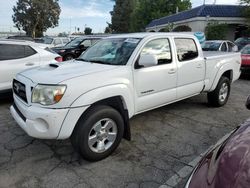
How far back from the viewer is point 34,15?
4791 cm

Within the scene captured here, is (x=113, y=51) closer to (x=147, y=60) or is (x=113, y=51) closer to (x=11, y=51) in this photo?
(x=147, y=60)

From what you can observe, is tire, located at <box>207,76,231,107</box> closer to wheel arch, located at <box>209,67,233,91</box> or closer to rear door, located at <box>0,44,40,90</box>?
wheel arch, located at <box>209,67,233,91</box>

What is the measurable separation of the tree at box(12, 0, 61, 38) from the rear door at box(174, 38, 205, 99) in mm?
47193

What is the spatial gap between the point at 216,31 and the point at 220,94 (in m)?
17.9

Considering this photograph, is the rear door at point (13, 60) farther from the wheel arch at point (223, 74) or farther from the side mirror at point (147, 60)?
the wheel arch at point (223, 74)

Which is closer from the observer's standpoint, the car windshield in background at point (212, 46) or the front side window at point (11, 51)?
the front side window at point (11, 51)

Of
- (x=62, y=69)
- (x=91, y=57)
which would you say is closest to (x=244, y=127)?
(x=62, y=69)

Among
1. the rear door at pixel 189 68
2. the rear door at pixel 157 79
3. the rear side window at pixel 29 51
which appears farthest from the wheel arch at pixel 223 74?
the rear side window at pixel 29 51

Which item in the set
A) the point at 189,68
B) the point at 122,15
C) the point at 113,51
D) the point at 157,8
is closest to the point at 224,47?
the point at 189,68

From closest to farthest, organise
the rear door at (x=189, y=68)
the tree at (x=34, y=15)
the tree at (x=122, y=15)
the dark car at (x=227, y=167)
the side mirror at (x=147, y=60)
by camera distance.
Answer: the dark car at (x=227, y=167) → the side mirror at (x=147, y=60) → the rear door at (x=189, y=68) → the tree at (x=34, y=15) → the tree at (x=122, y=15)

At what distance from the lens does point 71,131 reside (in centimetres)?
298

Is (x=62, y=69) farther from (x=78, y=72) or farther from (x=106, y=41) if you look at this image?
(x=106, y=41)

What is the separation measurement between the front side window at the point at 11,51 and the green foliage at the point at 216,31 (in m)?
19.4

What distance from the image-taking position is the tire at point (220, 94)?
18.1 ft
